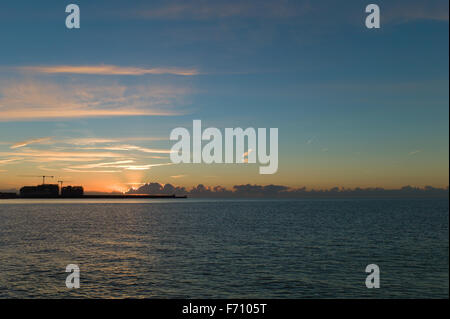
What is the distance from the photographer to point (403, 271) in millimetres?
40656

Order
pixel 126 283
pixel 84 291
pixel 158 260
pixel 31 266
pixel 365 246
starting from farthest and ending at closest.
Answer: pixel 365 246 < pixel 158 260 < pixel 31 266 < pixel 126 283 < pixel 84 291

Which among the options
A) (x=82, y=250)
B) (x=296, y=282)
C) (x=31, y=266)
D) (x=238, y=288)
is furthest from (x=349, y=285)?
(x=82, y=250)

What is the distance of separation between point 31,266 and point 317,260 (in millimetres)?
32998

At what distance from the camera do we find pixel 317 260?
152ft

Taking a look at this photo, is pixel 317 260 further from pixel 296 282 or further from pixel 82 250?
pixel 82 250

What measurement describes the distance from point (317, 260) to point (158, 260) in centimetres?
1970

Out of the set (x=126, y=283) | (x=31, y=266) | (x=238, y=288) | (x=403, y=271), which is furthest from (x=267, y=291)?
(x=31, y=266)

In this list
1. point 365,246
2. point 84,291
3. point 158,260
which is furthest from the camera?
point 365,246

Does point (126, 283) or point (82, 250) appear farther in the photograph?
point (82, 250)
